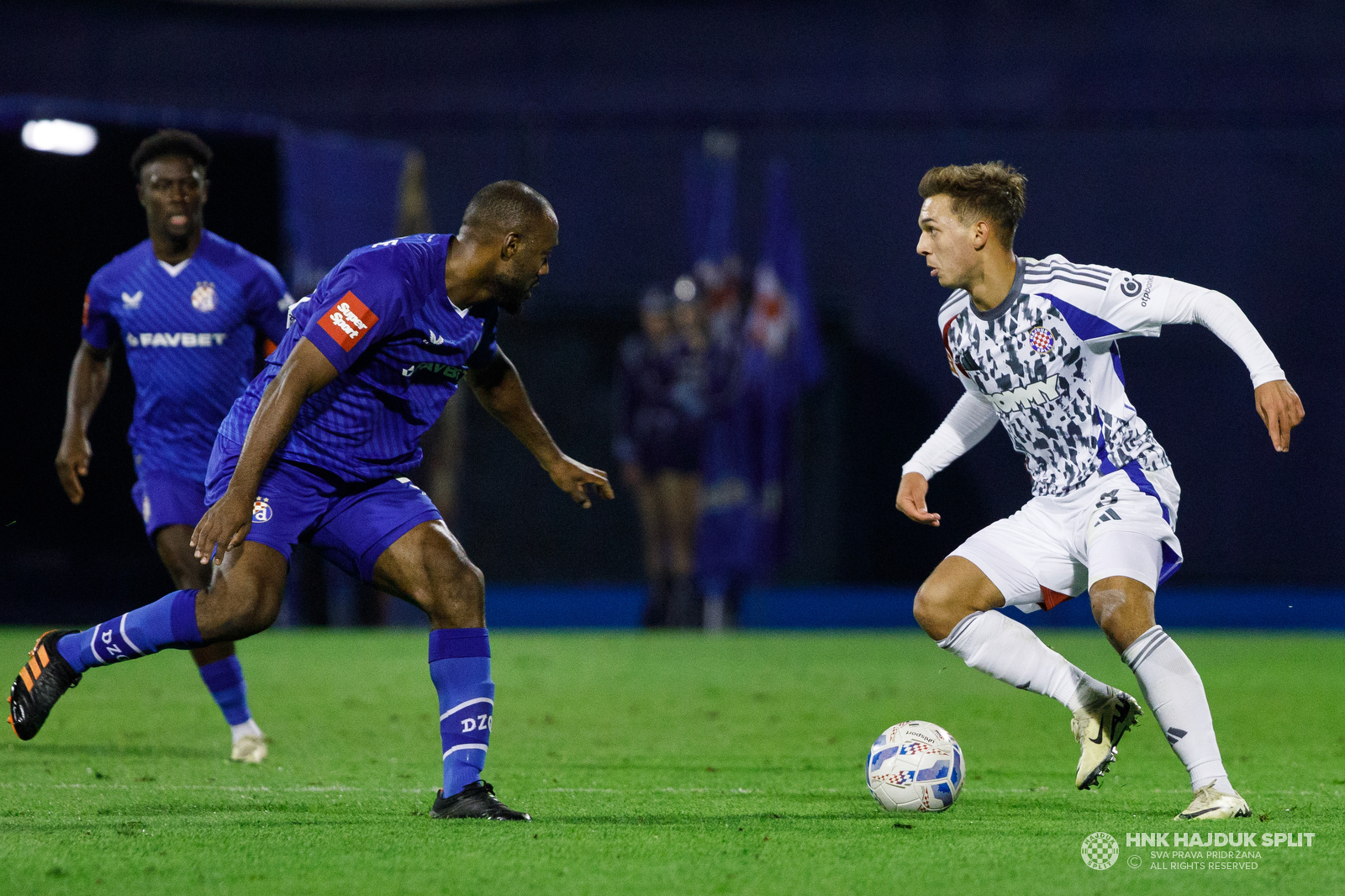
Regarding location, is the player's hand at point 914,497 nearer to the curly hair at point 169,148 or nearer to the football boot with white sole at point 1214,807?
the football boot with white sole at point 1214,807

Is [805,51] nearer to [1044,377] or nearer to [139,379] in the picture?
[139,379]

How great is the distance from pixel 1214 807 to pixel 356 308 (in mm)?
2610

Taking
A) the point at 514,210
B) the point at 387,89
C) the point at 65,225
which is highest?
the point at 387,89

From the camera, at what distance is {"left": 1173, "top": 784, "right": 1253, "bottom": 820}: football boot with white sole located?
13.4 feet

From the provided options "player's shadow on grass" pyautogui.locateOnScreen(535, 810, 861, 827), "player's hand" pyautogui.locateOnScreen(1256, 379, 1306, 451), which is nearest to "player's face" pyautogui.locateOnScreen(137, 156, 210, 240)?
"player's shadow on grass" pyautogui.locateOnScreen(535, 810, 861, 827)

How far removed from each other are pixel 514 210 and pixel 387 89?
11.9m

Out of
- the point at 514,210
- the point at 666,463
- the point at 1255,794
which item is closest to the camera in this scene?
the point at 514,210

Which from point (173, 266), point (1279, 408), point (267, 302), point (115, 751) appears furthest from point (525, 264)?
point (115, 751)

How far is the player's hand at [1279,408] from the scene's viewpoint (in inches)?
155

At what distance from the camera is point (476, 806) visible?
13.8 ft

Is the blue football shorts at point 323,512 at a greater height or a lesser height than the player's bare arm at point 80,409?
Result: lesser

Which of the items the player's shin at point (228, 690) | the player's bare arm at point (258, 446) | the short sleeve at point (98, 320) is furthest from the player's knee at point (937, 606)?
the short sleeve at point (98, 320)

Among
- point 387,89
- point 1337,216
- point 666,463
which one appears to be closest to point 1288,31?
point 1337,216

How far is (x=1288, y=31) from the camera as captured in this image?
14578mm
